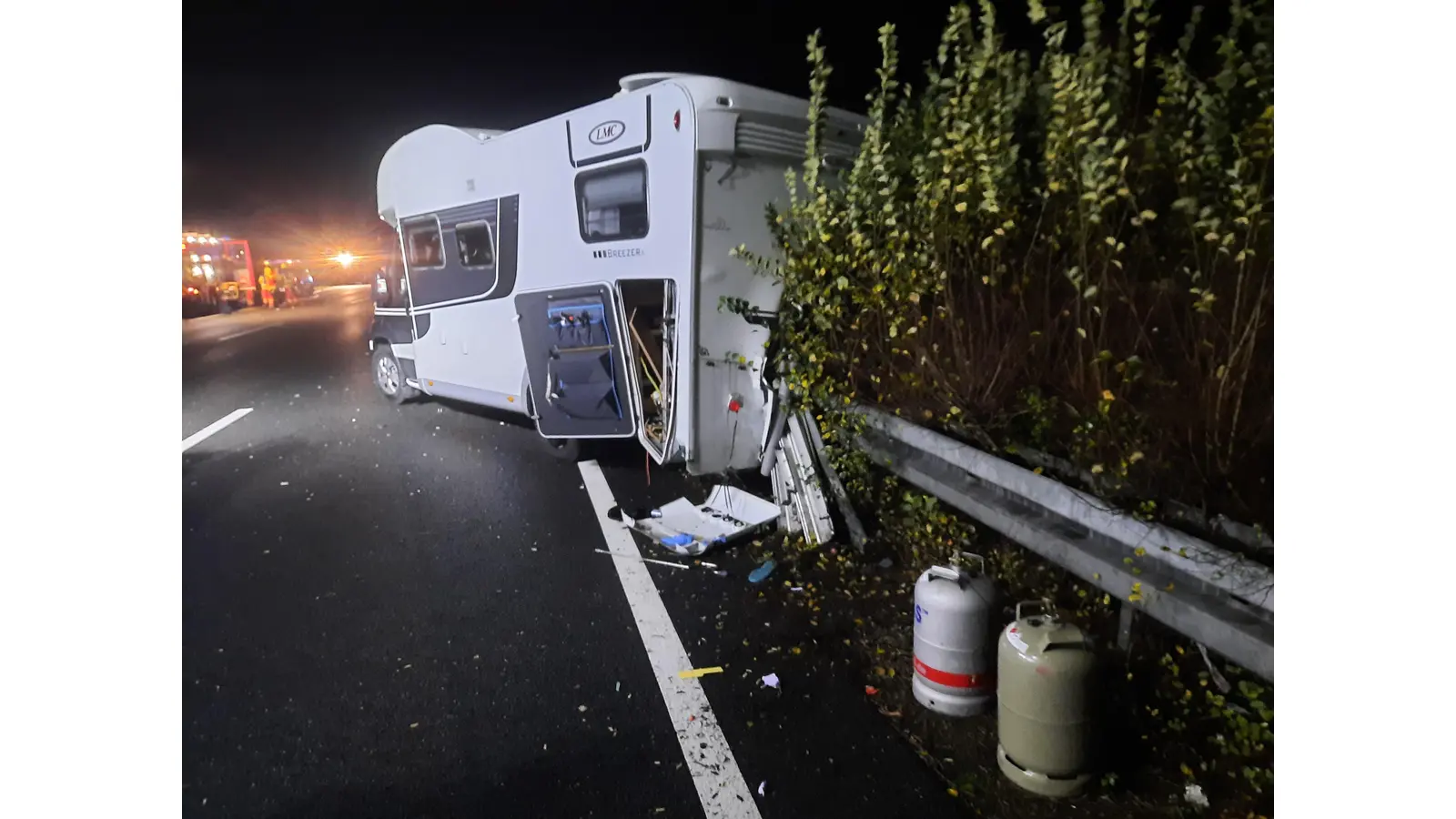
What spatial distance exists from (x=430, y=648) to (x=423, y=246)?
3762 mm

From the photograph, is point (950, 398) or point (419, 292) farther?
point (419, 292)

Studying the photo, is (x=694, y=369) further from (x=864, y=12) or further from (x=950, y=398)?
(x=864, y=12)

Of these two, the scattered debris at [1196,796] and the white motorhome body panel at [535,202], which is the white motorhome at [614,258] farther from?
the scattered debris at [1196,796]

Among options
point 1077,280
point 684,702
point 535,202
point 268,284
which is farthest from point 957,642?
point 535,202

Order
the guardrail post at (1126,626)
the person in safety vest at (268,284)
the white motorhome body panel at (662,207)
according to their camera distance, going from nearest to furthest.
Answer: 1. the guardrail post at (1126,626)
2. the person in safety vest at (268,284)
3. the white motorhome body panel at (662,207)

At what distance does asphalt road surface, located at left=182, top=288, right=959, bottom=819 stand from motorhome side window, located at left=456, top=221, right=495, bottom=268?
1.04m

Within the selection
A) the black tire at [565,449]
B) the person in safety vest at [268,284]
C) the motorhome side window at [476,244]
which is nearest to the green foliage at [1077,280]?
the black tire at [565,449]

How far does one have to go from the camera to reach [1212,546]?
1882mm

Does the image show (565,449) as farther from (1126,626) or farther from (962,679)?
(1126,626)

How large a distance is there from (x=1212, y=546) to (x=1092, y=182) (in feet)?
3.61

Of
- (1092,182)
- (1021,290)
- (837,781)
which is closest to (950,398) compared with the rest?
(1021,290)

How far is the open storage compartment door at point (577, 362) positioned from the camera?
459 centimetres

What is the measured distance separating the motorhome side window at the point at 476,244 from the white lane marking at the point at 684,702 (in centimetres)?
248

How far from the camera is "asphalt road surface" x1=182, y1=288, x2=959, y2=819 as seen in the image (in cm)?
222
